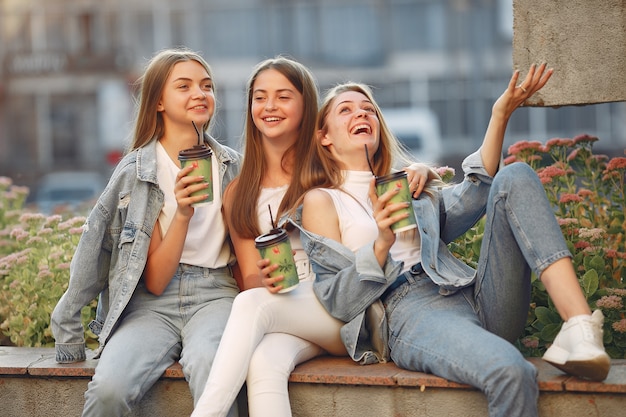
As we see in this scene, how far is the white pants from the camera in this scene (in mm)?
3355

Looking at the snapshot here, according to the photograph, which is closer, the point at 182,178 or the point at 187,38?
the point at 182,178

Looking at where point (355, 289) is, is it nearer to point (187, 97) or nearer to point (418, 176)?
point (418, 176)

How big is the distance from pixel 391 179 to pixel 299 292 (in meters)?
0.64

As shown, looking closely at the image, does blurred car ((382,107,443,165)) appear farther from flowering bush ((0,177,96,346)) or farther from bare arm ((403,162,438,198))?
bare arm ((403,162,438,198))

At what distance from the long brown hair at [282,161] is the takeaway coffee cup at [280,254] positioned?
423 mm

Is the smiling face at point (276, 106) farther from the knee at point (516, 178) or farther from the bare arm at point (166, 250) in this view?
the knee at point (516, 178)

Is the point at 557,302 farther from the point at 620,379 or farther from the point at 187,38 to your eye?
the point at 187,38

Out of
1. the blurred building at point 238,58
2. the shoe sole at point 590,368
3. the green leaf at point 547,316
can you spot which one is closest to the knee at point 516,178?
the shoe sole at point 590,368

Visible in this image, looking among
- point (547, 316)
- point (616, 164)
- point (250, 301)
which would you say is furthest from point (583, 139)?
point (250, 301)

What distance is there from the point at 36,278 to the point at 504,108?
95.6 inches

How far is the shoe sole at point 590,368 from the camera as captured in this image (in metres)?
3.10

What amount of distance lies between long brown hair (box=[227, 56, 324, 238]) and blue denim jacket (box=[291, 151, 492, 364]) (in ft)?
0.62

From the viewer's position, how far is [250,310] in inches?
138

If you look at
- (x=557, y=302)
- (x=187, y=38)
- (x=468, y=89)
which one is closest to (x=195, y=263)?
(x=557, y=302)
